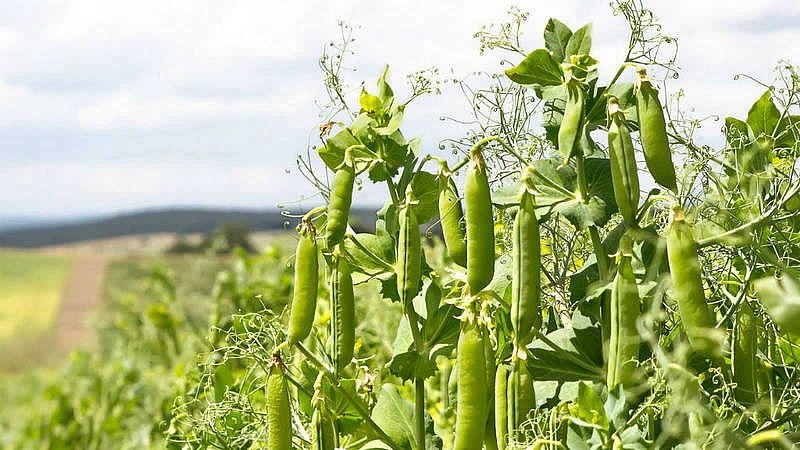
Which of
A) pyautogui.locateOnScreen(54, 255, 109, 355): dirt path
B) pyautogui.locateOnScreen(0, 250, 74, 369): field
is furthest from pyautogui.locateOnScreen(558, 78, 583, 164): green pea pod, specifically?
pyautogui.locateOnScreen(0, 250, 74, 369): field

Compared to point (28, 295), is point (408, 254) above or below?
below

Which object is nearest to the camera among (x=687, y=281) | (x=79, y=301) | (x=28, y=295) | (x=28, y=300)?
(x=687, y=281)

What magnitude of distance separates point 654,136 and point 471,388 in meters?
0.22

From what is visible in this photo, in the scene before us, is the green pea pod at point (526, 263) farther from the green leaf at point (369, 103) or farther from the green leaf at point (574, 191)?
the green leaf at point (369, 103)

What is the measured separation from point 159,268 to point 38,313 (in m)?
6.59

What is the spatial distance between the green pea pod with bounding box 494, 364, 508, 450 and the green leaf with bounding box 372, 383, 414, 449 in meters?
0.14

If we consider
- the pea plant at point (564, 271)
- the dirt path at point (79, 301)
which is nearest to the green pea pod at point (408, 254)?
the pea plant at point (564, 271)

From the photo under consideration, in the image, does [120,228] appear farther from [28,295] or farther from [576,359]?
[576,359]

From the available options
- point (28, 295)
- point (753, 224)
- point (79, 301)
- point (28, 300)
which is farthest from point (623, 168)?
point (28, 295)

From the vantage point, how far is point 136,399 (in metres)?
2.43

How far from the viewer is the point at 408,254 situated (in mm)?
707

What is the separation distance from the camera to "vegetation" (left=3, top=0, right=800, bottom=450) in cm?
63

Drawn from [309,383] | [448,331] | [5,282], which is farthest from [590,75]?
[5,282]

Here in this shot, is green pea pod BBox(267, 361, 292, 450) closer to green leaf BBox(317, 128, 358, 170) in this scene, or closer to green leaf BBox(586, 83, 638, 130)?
green leaf BBox(317, 128, 358, 170)
